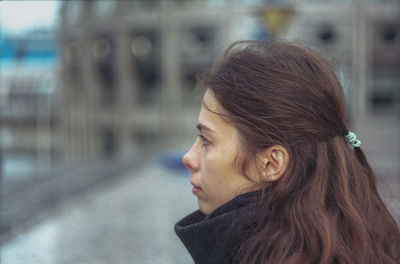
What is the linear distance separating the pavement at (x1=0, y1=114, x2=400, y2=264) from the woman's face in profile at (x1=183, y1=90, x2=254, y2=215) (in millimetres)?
774

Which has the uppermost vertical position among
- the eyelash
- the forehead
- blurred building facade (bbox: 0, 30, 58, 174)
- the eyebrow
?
the forehead

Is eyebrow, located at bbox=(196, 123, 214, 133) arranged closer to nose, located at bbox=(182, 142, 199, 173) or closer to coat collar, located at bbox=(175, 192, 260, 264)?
nose, located at bbox=(182, 142, 199, 173)

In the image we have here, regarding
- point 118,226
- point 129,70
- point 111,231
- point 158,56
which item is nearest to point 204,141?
point 111,231

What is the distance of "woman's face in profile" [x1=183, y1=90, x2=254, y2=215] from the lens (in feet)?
4.39

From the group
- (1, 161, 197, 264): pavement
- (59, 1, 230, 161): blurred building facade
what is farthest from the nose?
(59, 1, 230, 161): blurred building facade

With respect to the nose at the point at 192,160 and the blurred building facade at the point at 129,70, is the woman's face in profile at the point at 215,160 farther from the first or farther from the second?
the blurred building facade at the point at 129,70

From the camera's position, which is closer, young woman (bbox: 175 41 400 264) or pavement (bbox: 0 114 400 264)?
young woman (bbox: 175 41 400 264)

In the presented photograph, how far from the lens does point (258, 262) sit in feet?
3.98

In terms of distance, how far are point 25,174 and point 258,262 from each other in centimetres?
866

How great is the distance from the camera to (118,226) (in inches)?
191

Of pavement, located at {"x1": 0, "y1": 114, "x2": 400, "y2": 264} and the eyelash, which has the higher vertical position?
the eyelash

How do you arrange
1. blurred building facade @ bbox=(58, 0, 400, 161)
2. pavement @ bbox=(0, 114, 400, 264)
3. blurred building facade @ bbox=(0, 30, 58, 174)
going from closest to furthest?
1. pavement @ bbox=(0, 114, 400, 264)
2. blurred building facade @ bbox=(58, 0, 400, 161)
3. blurred building facade @ bbox=(0, 30, 58, 174)

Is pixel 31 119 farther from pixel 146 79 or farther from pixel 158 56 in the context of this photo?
pixel 158 56

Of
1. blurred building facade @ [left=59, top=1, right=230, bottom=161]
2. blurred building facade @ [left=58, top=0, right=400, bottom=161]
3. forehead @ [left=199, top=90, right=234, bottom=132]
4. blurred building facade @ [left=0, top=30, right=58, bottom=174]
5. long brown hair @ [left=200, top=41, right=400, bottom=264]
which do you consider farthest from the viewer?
blurred building facade @ [left=0, top=30, right=58, bottom=174]
